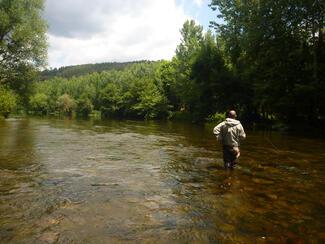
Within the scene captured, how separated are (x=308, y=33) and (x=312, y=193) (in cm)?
2466

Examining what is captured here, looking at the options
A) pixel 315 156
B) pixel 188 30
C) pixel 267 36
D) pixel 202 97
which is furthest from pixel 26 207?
pixel 188 30

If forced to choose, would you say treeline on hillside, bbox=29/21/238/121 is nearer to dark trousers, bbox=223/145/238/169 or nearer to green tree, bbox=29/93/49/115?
green tree, bbox=29/93/49/115

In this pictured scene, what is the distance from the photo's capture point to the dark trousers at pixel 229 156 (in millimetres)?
10961

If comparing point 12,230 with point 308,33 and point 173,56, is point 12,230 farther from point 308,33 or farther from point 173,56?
point 173,56

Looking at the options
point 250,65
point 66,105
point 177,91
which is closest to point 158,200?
point 250,65

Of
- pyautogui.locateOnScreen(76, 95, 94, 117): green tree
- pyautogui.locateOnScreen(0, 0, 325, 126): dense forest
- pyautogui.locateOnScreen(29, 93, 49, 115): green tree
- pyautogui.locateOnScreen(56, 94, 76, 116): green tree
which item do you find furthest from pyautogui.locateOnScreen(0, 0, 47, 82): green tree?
pyautogui.locateOnScreen(29, 93, 49, 115): green tree

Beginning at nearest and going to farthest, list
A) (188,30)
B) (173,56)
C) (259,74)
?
A: (259,74)
(188,30)
(173,56)

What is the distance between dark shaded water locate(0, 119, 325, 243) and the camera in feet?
18.8

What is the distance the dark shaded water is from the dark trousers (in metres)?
0.30

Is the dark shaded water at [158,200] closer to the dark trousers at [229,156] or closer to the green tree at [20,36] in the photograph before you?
the dark trousers at [229,156]

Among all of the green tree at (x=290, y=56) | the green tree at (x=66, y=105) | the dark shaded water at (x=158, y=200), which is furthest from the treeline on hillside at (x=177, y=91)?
the dark shaded water at (x=158, y=200)

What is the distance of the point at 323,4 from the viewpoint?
27.4 m

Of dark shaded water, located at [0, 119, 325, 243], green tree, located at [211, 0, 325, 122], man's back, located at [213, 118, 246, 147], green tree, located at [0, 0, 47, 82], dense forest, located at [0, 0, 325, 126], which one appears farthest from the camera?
green tree, located at [0, 0, 47, 82]

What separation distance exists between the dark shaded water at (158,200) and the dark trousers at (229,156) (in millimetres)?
304
